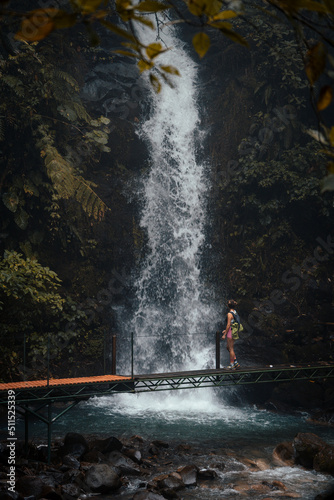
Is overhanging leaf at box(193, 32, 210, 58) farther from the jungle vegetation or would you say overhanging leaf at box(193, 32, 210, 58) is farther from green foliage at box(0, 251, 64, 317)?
the jungle vegetation

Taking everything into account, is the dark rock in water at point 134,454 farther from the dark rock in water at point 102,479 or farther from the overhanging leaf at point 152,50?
the overhanging leaf at point 152,50

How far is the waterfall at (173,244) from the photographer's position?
48.8ft

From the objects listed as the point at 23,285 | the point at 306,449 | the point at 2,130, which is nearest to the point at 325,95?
the point at 306,449

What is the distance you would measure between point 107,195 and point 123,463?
992 cm

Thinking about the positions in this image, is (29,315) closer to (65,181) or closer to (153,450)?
(65,181)

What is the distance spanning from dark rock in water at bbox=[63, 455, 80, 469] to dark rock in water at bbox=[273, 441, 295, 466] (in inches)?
147

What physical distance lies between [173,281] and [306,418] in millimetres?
5892

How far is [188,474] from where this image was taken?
7.80 m

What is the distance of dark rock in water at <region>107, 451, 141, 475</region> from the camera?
26.3 feet

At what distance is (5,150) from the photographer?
1413cm

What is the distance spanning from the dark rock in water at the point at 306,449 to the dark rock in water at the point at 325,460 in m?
0.10

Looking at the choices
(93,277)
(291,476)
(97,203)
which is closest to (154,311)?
(93,277)

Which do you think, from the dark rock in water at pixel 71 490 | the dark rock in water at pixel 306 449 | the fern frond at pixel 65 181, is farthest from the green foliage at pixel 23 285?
the dark rock in water at pixel 306 449

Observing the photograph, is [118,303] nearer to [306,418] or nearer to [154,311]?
[154,311]
